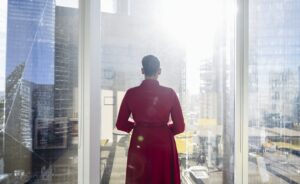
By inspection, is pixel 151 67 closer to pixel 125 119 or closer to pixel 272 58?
pixel 125 119

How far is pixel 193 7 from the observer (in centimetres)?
191

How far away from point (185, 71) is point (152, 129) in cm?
57

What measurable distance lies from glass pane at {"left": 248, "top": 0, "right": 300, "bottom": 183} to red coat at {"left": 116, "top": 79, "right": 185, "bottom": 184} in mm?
714

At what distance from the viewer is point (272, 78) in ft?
6.31

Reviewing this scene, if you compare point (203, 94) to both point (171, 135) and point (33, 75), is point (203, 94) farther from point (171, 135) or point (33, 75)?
point (33, 75)

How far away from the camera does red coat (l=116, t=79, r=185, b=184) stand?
159cm

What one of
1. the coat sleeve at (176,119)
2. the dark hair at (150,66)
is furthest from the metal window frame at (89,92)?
the coat sleeve at (176,119)

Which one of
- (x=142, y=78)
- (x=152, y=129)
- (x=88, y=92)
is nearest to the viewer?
(x=152, y=129)

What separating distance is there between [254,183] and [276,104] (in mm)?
654

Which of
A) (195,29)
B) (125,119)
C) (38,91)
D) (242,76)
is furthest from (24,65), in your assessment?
(242,76)

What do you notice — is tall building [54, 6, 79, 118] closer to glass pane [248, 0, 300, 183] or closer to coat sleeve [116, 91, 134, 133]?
coat sleeve [116, 91, 134, 133]

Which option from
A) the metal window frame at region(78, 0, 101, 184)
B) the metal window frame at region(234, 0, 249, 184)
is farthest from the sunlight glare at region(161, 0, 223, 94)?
the metal window frame at region(78, 0, 101, 184)

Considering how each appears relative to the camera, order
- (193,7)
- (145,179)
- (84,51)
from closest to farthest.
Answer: (145,179)
(84,51)
(193,7)

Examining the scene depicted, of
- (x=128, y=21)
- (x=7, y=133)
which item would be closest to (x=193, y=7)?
(x=128, y=21)
